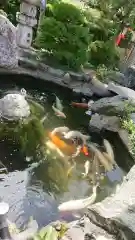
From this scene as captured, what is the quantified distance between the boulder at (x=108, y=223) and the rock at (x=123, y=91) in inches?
194

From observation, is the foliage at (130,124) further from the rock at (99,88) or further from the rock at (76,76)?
the rock at (76,76)

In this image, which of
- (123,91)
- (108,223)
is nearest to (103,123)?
(123,91)

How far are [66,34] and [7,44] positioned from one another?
2271mm

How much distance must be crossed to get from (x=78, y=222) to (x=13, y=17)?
10581mm

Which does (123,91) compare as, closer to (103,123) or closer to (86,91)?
(86,91)

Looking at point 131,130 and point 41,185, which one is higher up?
point 131,130

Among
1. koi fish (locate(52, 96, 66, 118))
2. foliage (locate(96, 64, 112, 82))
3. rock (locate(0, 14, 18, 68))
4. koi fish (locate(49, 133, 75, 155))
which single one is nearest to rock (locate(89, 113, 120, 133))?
koi fish (locate(52, 96, 66, 118))

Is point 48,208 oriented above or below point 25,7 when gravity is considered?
below

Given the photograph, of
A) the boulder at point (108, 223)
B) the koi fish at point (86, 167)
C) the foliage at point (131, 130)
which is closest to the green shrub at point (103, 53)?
the foliage at point (131, 130)

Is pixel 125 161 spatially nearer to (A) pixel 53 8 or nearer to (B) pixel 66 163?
(B) pixel 66 163

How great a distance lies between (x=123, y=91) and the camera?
36.3 ft

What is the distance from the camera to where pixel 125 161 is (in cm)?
925

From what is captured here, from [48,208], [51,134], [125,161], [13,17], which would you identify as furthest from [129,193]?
[13,17]

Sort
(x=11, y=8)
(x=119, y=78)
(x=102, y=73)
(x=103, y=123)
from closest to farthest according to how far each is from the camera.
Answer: (x=103, y=123) → (x=102, y=73) → (x=119, y=78) → (x=11, y=8)
